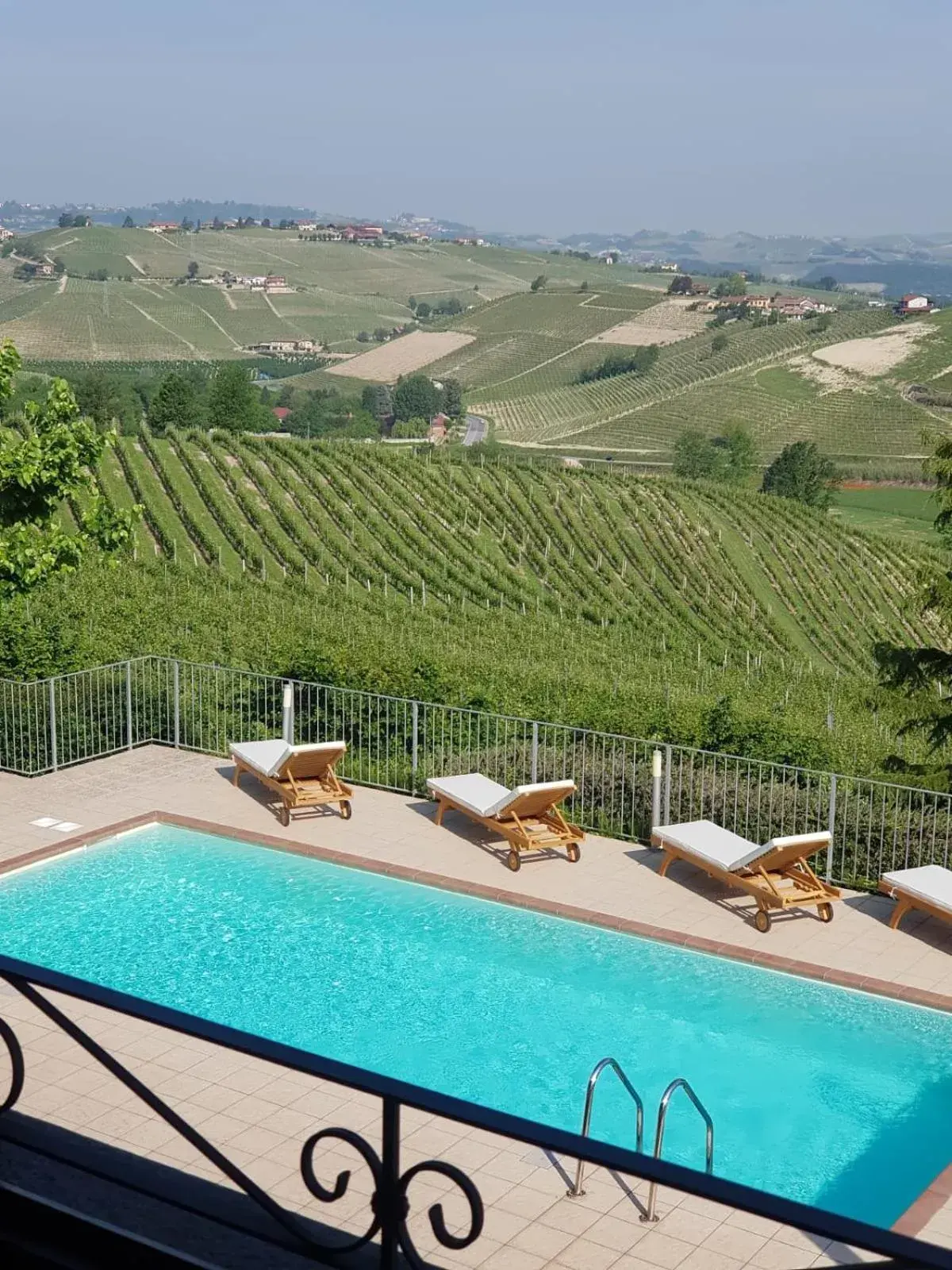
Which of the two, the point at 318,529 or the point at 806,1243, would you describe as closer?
the point at 806,1243

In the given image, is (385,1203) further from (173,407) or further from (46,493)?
(173,407)

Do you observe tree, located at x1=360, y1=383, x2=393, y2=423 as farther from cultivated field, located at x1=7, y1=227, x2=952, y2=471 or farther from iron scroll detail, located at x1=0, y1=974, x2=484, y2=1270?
iron scroll detail, located at x1=0, y1=974, x2=484, y2=1270

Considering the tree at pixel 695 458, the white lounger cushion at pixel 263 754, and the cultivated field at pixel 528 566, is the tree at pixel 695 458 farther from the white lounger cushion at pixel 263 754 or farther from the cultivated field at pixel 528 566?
the white lounger cushion at pixel 263 754

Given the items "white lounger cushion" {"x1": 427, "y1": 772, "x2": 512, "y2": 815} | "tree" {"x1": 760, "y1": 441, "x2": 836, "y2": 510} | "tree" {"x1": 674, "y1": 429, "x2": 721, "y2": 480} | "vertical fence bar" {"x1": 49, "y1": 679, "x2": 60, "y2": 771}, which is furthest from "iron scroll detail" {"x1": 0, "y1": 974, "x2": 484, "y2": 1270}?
"tree" {"x1": 674, "y1": 429, "x2": 721, "y2": 480}

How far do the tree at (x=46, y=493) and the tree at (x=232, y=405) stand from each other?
82570mm

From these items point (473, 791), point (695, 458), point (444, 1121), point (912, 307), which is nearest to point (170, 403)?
point (695, 458)

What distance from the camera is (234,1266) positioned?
8.26 feet

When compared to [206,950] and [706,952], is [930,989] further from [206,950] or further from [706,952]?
[206,950]

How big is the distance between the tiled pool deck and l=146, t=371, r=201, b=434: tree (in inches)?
3210

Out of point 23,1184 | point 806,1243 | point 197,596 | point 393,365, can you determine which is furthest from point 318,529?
point 393,365

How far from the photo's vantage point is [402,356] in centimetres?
18550

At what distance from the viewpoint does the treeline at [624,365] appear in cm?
15650

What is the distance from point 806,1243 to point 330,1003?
4033 mm

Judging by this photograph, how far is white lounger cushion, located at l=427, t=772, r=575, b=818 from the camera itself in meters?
12.0
